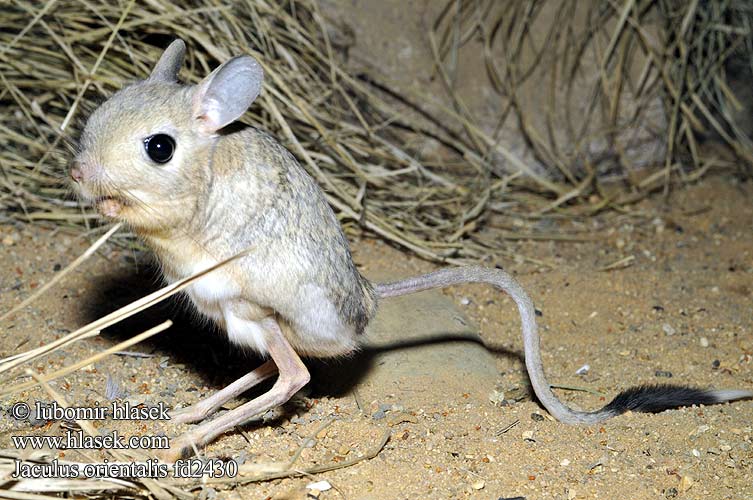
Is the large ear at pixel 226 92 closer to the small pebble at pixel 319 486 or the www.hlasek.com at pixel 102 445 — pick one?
the www.hlasek.com at pixel 102 445

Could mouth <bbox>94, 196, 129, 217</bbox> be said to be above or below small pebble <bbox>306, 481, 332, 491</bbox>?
above

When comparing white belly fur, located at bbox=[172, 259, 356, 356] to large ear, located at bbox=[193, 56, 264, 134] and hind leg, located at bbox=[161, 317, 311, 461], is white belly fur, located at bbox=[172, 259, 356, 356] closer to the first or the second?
hind leg, located at bbox=[161, 317, 311, 461]

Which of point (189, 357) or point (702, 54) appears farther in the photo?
point (702, 54)

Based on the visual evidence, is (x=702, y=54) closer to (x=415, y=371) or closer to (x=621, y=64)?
(x=621, y=64)

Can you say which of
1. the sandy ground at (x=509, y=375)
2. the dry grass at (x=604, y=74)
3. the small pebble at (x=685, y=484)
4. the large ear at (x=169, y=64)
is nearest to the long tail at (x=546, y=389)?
the sandy ground at (x=509, y=375)

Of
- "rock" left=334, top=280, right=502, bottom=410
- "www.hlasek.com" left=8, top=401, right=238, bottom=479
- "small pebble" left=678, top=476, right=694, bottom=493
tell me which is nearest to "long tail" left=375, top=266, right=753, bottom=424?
"rock" left=334, top=280, right=502, bottom=410

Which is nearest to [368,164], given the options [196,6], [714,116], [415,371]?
[196,6]

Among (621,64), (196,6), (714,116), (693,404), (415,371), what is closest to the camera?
(693,404)
